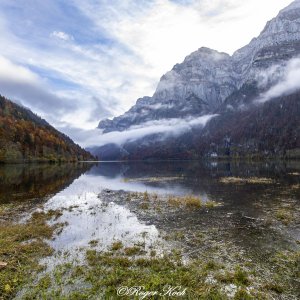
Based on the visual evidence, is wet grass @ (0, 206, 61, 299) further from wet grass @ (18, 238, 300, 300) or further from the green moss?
the green moss

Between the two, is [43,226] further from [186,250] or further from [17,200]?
[17,200]

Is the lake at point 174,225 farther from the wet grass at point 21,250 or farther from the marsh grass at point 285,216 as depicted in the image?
the wet grass at point 21,250

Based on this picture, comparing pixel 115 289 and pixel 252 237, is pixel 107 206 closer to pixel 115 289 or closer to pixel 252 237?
pixel 252 237

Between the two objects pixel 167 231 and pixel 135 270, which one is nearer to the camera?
pixel 135 270

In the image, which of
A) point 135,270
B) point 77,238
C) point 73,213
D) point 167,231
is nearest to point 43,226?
point 77,238

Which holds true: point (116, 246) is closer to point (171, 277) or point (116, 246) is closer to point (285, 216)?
point (171, 277)

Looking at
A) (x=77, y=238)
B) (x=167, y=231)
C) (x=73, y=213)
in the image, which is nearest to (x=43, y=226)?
(x=77, y=238)

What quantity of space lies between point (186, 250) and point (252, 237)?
8037 mm

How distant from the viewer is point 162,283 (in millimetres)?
17500

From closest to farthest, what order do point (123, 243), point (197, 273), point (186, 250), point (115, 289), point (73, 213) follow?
point (115, 289)
point (197, 273)
point (186, 250)
point (123, 243)
point (73, 213)

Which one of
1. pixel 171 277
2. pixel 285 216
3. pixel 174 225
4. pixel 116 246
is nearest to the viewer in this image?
pixel 171 277

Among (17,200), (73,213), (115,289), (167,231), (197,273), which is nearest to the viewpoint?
(115,289)

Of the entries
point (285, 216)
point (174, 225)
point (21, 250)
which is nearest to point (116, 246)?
point (21, 250)

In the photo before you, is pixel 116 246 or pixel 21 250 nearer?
pixel 21 250
